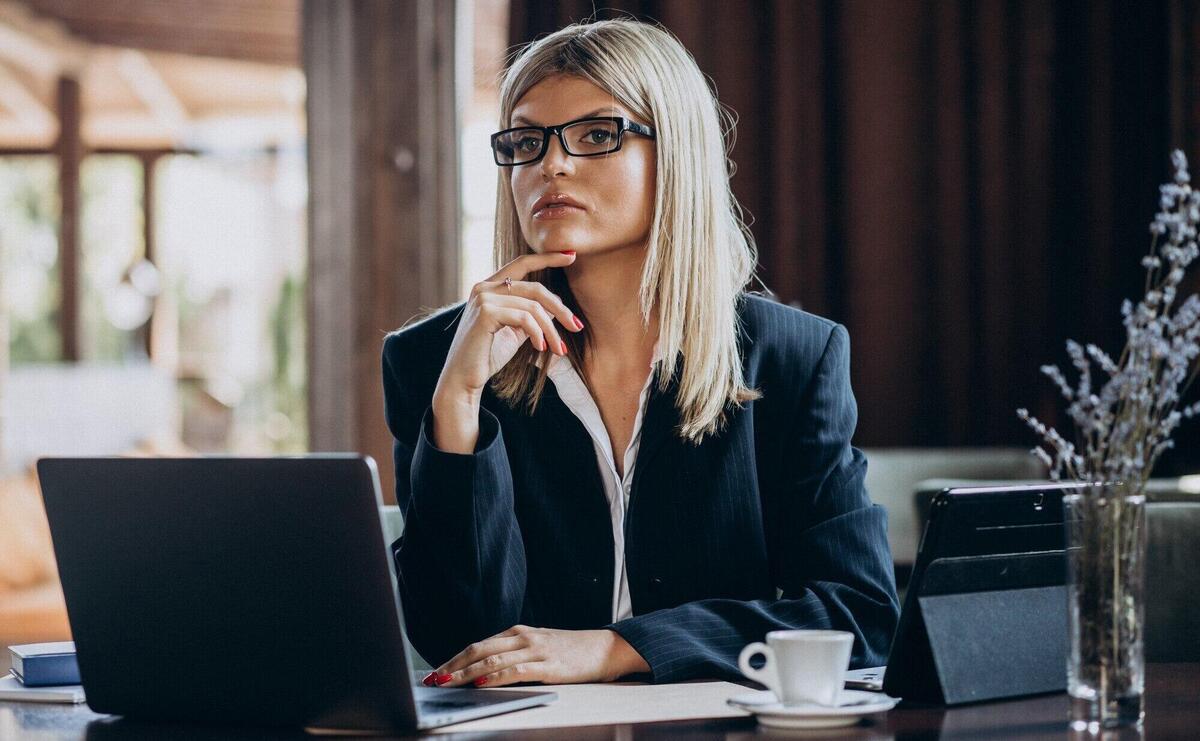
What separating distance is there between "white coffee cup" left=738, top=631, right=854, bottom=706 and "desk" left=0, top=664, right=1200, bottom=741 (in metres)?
0.03

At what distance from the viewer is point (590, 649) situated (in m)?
1.21

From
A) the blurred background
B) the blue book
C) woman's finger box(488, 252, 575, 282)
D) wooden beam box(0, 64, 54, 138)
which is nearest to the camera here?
the blue book

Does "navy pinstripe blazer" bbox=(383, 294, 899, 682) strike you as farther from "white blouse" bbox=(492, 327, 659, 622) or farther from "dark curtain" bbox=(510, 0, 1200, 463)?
"dark curtain" bbox=(510, 0, 1200, 463)

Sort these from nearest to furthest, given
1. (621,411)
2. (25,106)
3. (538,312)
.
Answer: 1. (538,312)
2. (621,411)
3. (25,106)

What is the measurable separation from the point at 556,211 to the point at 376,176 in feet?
8.37

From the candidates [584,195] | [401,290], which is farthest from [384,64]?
[584,195]

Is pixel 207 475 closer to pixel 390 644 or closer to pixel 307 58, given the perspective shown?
pixel 390 644

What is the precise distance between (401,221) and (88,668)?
9.87ft

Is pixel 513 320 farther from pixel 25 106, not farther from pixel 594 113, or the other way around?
pixel 25 106

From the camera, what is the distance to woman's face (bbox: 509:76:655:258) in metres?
1.49

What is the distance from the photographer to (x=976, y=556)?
107cm

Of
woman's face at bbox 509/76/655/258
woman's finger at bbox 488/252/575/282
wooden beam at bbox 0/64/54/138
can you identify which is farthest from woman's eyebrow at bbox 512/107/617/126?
wooden beam at bbox 0/64/54/138

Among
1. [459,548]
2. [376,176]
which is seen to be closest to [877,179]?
[376,176]

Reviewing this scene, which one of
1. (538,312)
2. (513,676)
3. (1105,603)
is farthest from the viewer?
(538,312)
